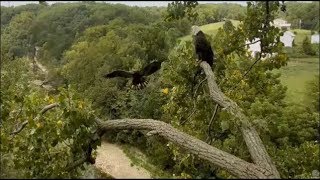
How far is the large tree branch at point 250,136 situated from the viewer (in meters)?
4.38

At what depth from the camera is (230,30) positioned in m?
7.42

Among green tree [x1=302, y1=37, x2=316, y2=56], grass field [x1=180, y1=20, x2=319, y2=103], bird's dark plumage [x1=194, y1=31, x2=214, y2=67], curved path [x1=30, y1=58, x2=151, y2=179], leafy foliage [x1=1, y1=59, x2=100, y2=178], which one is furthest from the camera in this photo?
green tree [x1=302, y1=37, x2=316, y2=56]

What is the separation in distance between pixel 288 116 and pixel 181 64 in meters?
14.4

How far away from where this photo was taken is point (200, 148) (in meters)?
4.61

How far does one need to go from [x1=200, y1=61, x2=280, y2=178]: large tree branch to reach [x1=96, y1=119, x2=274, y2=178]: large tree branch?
0.46ft

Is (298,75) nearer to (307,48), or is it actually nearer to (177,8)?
(307,48)

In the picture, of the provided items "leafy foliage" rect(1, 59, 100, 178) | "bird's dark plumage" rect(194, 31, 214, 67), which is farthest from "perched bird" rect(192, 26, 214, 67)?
"leafy foliage" rect(1, 59, 100, 178)

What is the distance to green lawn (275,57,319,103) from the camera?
92.0 feet

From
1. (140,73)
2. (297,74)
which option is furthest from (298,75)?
(140,73)

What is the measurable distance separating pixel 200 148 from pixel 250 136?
606 millimetres

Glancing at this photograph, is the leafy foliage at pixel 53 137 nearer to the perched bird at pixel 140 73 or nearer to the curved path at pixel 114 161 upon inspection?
the perched bird at pixel 140 73

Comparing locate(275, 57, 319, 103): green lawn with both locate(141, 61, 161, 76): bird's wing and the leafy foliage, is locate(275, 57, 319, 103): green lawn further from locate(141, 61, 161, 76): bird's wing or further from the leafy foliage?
the leafy foliage

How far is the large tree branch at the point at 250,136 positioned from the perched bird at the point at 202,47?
62 centimetres

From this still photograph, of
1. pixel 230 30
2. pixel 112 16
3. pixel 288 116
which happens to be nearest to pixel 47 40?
pixel 112 16
